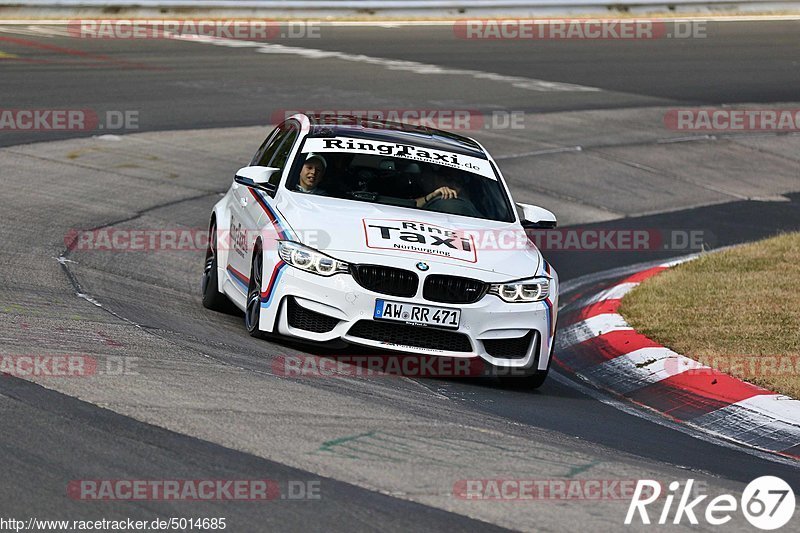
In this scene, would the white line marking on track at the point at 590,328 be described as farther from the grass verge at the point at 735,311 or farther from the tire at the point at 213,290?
the tire at the point at 213,290

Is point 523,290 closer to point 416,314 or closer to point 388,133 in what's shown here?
point 416,314

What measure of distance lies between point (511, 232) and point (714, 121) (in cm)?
1256

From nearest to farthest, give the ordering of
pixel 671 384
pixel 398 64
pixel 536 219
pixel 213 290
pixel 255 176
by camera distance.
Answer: pixel 671 384 → pixel 255 176 → pixel 536 219 → pixel 213 290 → pixel 398 64

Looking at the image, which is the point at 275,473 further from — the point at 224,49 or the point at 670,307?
the point at 224,49

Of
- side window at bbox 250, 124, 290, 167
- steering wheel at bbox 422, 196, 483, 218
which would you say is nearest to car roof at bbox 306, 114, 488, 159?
side window at bbox 250, 124, 290, 167

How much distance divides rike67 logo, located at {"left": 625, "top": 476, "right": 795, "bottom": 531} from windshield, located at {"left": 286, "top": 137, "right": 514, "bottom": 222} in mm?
3722

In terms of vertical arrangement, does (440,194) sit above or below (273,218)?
above

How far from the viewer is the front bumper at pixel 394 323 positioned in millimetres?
8227

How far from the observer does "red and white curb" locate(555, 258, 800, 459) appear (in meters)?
7.89

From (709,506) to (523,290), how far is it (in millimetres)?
2989

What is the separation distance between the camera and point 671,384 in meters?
8.91

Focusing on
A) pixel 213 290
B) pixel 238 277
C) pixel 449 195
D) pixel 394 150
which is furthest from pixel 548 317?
pixel 213 290

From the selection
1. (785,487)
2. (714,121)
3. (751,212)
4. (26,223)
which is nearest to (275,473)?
(785,487)

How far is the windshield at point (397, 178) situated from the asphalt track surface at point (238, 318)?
4.01 feet
